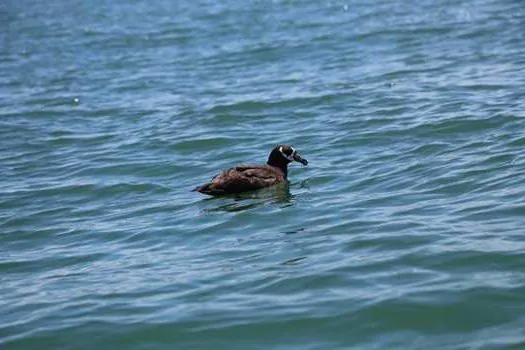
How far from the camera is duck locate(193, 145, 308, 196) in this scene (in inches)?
542

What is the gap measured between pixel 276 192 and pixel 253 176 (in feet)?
1.17

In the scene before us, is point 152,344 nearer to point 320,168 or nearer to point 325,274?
point 325,274

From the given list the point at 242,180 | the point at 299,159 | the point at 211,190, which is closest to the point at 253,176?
the point at 242,180

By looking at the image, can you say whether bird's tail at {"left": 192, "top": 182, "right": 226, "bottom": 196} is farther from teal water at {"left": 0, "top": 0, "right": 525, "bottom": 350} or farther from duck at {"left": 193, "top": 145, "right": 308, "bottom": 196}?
teal water at {"left": 0, "top": 0, "right": 525, "bottom": 350}

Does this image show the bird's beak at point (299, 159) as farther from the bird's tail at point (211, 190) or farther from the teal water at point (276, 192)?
the bird's tail at point (211, 190)

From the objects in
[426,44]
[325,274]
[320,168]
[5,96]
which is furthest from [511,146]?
[5,96]

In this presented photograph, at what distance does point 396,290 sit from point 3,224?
602cm

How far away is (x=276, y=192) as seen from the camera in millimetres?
14117

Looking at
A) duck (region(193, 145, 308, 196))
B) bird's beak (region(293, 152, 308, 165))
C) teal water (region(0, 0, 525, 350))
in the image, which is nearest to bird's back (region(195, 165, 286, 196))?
duck (region(193, 145, 308, 196))

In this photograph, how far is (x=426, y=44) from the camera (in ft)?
81.6

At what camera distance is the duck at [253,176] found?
13766 mm

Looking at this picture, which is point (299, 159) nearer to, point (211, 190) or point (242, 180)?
point (242, 180)

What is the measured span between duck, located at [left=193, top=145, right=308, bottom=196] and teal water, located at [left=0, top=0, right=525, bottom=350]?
0.19m

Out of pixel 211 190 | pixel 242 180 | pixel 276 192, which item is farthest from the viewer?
pixel 276 192
